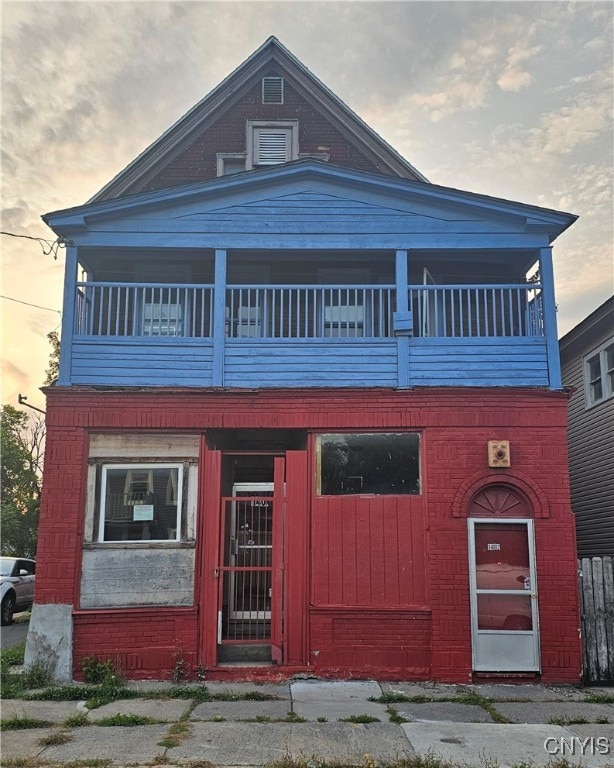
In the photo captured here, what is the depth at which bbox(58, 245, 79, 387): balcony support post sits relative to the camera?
405 inches

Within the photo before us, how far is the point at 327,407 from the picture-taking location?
10211 millimetres

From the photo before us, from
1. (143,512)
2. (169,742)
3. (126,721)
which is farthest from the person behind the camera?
(143,512)

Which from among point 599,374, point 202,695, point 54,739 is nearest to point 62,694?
point 202,695

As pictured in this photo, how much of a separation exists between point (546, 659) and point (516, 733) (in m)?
2.30

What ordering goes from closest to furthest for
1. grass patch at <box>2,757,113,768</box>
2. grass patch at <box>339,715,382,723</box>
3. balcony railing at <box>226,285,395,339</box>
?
grass patch at <box>2,757,113,768</box> → grass patch at <box>339,715,382,723</box> → balcony railing at <box>226,285,395,339</box>

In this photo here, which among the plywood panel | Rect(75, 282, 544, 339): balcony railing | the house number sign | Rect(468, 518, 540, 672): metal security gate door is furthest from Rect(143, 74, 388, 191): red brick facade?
Rect(468, 518, 540, 672): metal security gate door

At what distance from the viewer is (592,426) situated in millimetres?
14938

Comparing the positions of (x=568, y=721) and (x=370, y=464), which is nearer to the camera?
(x=568, y=721)

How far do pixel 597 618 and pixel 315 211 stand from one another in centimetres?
697

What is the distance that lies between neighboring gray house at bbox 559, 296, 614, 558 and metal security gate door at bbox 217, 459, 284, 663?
6860 millimetres

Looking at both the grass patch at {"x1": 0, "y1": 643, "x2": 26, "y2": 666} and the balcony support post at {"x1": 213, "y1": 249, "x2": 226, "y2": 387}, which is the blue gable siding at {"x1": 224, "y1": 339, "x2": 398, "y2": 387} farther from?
the grass patch at {"x1": 0, "y1": 643, "x2": 26, "y2": 666}

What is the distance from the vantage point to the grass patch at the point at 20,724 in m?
7.38

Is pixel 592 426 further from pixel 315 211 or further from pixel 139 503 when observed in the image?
pixel 139 503

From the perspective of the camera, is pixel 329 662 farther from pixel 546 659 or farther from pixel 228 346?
pixel 228 346
